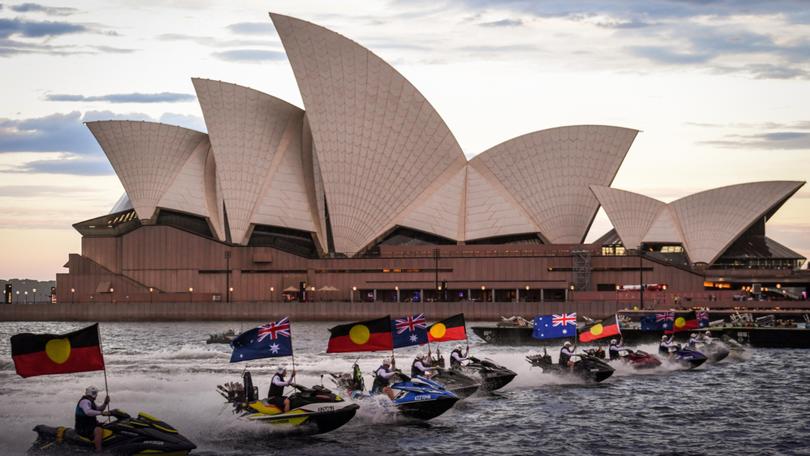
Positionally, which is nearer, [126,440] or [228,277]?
[126,440]

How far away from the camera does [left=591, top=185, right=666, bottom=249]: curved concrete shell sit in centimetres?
9138

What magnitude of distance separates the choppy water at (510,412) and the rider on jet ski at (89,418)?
2.20 m

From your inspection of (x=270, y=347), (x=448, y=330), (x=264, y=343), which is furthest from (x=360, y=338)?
(x=448, y=330)

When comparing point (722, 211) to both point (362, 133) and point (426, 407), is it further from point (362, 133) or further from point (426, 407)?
point (426, 407)

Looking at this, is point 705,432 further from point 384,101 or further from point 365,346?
point 384,101

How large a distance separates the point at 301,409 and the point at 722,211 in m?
69.6

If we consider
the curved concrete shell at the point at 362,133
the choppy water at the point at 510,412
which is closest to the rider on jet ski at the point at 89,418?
the choppy water at the point at 510,412

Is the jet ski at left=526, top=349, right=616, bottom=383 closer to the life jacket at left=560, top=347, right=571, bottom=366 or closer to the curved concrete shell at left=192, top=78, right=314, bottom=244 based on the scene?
the life jacket at left=560, top=347, right=571, bottom=366

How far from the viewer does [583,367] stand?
38.8 meters

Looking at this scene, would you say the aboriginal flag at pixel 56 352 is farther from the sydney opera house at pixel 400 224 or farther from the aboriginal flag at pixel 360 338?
the sydney opera house at pixel 400 224

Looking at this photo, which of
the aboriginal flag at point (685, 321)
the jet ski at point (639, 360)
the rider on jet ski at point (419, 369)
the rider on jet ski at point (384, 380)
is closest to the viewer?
the rider on jet ski at point (384, 380)

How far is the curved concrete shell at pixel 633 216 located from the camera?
91.4m

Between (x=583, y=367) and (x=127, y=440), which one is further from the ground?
(x=583, y=367)

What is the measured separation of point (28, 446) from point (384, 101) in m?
61.0
